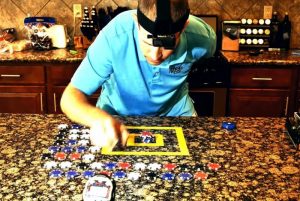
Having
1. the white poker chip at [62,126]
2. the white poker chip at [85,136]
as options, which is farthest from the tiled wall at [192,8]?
the white poker chip at [85,136]

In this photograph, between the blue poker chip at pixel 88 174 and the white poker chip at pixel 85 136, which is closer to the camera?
the blue poker chip at pixel 88 174

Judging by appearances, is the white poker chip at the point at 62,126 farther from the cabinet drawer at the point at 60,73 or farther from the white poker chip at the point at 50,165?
the cabinet drawer at the point at 60,73

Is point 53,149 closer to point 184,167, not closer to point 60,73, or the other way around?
point 184,167

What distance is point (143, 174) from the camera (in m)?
1.16

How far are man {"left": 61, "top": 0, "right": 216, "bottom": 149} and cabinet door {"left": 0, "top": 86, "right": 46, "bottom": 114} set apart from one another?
136cm

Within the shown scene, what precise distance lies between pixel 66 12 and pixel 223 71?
1508 mm

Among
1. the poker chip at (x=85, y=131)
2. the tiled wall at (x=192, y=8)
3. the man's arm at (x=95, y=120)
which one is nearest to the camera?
the man's arm at (x=95, y=120)

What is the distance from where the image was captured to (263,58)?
2.98 metres

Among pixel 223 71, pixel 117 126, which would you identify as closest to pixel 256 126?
pixel 117 126

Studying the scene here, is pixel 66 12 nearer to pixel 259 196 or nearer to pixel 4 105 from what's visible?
pixel 4 105

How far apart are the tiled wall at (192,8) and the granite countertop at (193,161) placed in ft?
6.60

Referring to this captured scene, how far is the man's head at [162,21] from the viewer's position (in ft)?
3.84

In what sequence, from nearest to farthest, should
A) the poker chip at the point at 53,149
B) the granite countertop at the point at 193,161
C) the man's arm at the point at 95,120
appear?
the granite countertop at the point at 193,161 → the man's arm at the point at 95,120 → the poker chip at the point at 53,149

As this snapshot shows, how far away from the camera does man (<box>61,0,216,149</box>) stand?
47.4 inches
